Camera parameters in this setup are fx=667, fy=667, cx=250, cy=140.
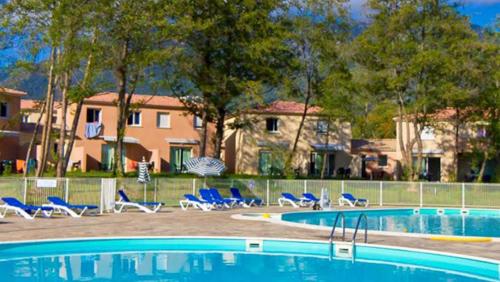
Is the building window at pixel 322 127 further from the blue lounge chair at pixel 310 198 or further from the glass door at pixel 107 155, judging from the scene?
the blue lounge chair at pixel 310 198

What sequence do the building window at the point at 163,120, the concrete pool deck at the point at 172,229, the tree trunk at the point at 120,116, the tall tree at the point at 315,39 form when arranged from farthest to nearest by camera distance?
the building window at the point at 163,120, the tall tree at the point at 315,39, the tree trunk at the point at 120,116, the concrete pool deck at the point at 172,229

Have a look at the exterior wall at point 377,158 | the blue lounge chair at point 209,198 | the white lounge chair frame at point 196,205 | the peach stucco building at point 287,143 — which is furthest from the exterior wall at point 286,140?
the white lounge chair frame at point 196,205

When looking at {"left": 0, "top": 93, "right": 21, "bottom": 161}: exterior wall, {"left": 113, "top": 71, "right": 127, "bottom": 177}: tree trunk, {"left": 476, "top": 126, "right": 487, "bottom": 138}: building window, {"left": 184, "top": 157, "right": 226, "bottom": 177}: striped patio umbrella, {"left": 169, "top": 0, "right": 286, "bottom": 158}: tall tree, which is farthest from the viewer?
{"left": 0, "top": 93, "right": 21, "bottom": 161}: exterior wall

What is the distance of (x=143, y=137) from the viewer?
156 feet

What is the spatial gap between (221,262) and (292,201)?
14586mm

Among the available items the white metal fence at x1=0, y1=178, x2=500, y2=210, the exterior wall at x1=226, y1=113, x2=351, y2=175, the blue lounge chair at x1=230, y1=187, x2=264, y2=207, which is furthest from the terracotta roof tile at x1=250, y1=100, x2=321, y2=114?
the blue lounge chair at x1=230, y1=187, x2=264, y2=207

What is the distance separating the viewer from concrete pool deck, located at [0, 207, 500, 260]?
1538 cm

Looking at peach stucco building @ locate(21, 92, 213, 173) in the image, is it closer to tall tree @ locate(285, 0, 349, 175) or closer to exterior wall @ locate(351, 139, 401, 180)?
tall tree @ locate(285, 0, 349, 175)

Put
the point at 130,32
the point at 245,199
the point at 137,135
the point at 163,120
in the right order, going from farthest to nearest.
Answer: the point at 163,120 → the point at 137,135 → the point at 245,199 → the point at 130,32

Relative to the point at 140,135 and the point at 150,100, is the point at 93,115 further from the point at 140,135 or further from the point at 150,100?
the point at 150,100

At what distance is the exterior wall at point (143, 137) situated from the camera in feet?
148

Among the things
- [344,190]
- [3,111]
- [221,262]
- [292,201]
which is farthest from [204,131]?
[221,262]

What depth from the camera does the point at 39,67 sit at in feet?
92.4

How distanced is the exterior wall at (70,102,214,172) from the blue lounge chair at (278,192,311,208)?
1777cm
